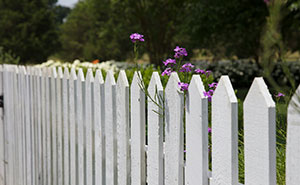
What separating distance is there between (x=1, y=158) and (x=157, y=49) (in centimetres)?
1178

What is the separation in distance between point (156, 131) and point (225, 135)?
0.51m

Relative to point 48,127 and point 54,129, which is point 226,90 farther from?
point 48,127

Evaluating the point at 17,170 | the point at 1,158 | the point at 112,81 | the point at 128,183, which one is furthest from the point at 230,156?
the point at 1,158

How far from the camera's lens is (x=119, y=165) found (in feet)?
7.13

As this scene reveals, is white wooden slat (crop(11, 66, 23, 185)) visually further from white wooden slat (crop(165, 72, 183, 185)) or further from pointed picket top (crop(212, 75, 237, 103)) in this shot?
pointed picket top (crop(212, 75, 237, 103))

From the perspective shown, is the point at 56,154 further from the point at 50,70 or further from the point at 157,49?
the point at 157,49

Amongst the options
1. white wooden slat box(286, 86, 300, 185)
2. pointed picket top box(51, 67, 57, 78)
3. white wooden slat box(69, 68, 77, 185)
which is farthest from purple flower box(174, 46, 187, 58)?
pointed picket top box(51, 67, 57, 78)

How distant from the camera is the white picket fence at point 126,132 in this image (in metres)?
1.25

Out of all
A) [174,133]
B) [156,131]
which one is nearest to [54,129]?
[156,131]

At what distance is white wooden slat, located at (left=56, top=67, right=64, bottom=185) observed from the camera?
9.71ft

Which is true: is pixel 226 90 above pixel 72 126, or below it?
above

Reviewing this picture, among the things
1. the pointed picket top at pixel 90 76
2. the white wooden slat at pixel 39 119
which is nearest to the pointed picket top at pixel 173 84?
the pointed picket top at pixel 90 76

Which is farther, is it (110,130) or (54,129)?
(54,129)

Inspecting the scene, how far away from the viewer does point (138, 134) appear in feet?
6.46
